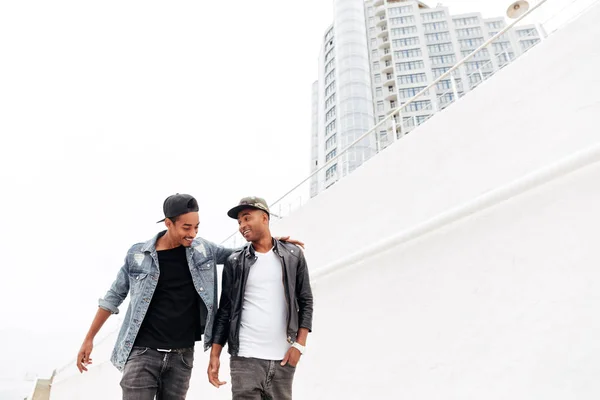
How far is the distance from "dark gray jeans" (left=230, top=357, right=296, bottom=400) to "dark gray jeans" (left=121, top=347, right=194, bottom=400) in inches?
12.1

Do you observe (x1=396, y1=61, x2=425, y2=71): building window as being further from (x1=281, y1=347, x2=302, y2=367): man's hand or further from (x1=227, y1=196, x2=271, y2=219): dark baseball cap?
(x1=281, y1=347, x2=302, y2=367): man's hand

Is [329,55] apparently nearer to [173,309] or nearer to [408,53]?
[408,53]

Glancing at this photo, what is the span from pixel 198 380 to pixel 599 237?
18.2ft

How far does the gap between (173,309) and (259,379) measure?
0.60m

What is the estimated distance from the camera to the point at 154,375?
177 centimetres

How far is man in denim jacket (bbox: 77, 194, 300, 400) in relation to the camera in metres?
1.79

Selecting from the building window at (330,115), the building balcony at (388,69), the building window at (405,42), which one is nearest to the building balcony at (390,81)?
the building balcony at (388,69)

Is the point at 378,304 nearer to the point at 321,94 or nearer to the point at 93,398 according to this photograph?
the point at 93,398

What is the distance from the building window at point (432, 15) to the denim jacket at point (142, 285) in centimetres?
5234

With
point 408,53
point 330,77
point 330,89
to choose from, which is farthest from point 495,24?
point 330,89

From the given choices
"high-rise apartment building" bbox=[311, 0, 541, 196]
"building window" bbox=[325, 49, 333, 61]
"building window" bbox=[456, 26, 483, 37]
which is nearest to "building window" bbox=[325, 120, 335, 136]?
"high-rise apartment building" bbox=[311, 0, 541, 196]

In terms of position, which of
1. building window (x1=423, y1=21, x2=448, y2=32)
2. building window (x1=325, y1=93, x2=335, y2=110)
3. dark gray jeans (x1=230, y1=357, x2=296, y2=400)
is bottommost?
dark gray jeans (x1=230, y1=357, x2=296, y2=400)

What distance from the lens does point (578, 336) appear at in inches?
78.1

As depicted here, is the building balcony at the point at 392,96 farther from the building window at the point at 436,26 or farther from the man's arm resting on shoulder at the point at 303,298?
the man's arm resting on shoulder at the point at 303,298
